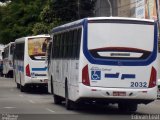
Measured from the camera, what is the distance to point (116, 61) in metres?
20.9

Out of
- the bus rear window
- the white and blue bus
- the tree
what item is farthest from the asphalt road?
the tree

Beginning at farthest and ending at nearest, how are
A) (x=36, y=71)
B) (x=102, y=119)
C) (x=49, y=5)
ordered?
(x=49, y=5) < (x=36, y=71) < (x=102, y=119)

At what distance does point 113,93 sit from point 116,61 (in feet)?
3.34

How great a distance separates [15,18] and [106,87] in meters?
48.6

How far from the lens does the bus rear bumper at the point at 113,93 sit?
68.2 ft

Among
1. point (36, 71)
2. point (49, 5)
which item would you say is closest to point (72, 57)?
point (36, 71)

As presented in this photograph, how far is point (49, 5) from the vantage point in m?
56.1

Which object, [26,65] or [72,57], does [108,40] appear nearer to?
[72,57]

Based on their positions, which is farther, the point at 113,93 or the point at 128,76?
the point at 128,76

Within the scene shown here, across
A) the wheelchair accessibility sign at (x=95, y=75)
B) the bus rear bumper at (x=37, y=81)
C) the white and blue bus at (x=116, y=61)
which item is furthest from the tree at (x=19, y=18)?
the wheelchair accessibility sign at (x=95, y=75)

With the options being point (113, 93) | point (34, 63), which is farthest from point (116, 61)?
point (34, 63)

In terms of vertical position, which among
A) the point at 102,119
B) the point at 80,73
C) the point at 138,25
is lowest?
the point at 102,119

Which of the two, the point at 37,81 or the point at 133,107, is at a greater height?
the point at 37,81

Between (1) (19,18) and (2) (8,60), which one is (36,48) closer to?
(2) (8,60)
